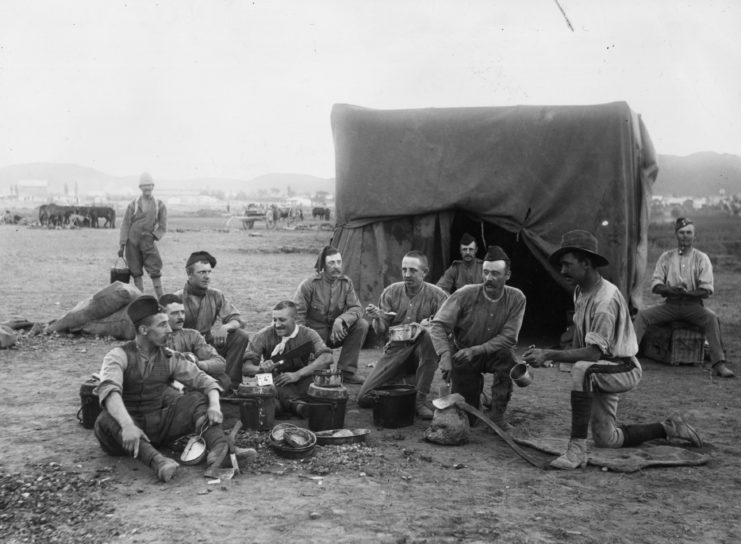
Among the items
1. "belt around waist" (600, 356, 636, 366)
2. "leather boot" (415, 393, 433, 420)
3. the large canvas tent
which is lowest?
"leather boot" (415, 393, 433, 420)

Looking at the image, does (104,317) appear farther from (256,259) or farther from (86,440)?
(256,259)

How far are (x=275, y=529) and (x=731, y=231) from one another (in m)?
33.9

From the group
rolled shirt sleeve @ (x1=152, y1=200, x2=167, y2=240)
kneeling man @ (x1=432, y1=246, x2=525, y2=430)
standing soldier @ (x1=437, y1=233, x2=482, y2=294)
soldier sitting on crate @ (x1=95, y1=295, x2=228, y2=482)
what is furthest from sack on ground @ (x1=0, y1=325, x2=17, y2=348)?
kneeling man @ (x1=432, y1=246, x2=525, y2=430)

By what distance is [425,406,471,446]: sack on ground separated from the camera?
5.24 meters

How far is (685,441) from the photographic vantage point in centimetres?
535

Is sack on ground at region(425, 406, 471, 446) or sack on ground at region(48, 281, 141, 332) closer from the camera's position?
sack on ground at region(425, 406, 471, 446)

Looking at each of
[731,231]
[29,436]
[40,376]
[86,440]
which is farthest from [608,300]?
[731,231]

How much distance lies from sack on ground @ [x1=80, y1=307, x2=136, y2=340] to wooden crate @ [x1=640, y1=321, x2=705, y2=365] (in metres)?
6.20

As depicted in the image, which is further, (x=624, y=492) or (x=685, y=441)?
(x=685, y=441)

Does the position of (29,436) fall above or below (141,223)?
below

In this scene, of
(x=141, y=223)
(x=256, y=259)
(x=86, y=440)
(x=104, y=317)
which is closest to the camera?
(x=86, y=440)

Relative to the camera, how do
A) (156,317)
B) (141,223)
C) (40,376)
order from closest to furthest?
(156,317) < (40,376) < (141,223)

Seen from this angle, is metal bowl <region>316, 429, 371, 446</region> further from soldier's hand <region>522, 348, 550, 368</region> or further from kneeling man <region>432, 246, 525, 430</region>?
soldier's hand <region>522, 348, 550, 368</region>

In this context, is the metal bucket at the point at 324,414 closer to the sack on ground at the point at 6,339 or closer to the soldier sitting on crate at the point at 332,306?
the soldier sitting on crate at the point at 332,306
